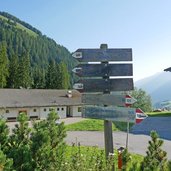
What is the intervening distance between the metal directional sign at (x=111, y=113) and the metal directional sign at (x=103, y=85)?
1.31 ft

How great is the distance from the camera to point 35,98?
45188 mm

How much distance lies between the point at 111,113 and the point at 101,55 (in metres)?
1.23

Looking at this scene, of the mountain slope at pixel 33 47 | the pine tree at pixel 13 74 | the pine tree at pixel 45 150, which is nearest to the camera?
the pine tree at pixel 45 150

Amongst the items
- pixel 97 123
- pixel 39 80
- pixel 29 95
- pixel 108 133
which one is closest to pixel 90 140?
pixel 97 123

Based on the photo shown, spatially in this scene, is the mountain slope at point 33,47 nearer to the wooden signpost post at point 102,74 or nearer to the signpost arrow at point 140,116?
the wooden signpost post at point 102,74

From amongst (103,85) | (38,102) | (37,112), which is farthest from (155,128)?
(38,102)

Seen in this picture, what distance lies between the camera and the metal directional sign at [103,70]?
6.65 metres

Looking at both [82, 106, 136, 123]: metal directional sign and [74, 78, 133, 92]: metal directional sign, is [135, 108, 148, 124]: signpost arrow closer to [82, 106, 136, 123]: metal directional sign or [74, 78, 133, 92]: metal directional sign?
[82, 106, 136, 123]: metal directional sign

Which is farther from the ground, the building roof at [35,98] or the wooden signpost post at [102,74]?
the building roof at [35,98]

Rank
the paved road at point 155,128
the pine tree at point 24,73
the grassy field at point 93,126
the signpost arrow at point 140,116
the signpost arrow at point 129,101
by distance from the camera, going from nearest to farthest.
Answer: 1. the signpost arrow at point 140,116
2. the signpost arrow at point 129,101
3. the paved road at point 155,128
4. the grassy field at point 93,126
5. the pine tree at point 24,73

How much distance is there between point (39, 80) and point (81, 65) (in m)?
64.7

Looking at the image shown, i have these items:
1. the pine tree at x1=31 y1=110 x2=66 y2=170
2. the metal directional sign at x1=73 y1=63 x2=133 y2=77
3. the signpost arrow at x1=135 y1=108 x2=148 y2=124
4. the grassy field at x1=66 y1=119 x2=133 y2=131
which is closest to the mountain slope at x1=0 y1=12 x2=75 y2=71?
the grassy field at x1=66 y1=119 x2=133 y2=131

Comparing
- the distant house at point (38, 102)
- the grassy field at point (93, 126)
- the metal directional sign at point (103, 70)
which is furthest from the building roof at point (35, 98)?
the metal directional sign at point (103, 70)

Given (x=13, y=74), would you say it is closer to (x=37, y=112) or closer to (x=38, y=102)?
(x=38, y=102)
